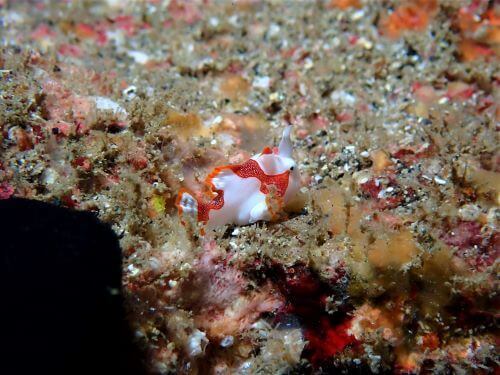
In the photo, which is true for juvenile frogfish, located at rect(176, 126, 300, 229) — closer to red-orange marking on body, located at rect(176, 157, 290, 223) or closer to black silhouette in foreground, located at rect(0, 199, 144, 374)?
red-orange marking on body, located at rect(176, 157, 290, 223)

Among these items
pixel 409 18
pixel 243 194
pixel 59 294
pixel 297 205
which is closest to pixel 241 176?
pixel 243 194

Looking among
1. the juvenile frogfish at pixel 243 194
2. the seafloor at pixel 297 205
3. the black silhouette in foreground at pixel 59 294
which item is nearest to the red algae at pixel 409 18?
the seafloor at pixel 297 205

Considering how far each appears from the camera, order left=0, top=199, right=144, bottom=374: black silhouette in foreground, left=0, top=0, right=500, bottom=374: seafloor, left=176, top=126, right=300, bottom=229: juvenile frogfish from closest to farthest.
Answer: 1. left=0, top=199, right=144, bottom=374: black silhouette in foreground
2. left=0, top=0, right=500, bottom=374: seafloor
3. left=176, top=126, right=300, bottom=229: juvenile frogfish

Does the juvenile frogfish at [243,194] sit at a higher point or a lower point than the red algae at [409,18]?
lower

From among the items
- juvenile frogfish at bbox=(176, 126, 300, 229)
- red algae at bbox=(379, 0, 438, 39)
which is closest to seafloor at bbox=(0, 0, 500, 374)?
juvenile frogfish at bbox=(176, 126, 300, 229)

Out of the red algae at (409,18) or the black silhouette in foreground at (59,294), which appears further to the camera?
the red algae at (409,18)

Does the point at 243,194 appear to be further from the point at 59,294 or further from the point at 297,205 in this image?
the point at 59,294

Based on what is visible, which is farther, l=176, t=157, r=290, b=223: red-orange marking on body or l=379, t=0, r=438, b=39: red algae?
l=379, t=0, r=438, b=39: red algae

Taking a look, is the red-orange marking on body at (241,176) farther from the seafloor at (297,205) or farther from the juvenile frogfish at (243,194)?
the seafloor at (297,205)
